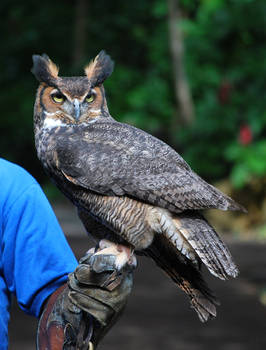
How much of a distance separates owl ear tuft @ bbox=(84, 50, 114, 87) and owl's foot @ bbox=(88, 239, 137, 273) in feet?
1.83

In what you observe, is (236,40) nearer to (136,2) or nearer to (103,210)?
(136,2)

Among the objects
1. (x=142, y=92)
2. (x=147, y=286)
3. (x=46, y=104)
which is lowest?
(x=147, y=286)

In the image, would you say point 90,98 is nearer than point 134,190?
No

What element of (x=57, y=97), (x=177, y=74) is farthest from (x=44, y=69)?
(x=177, y=74)

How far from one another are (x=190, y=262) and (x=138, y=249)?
168 mm

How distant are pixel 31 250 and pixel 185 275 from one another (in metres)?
0.55

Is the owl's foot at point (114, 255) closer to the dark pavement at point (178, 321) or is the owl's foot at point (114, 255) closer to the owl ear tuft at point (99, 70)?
the owl ear tuft at point (99, 70)

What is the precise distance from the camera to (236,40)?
1485 centimetres

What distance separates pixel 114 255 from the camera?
7.29ft

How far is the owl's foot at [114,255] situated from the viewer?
2.20 m

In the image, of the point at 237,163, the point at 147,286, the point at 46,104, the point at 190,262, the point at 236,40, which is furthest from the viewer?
the point at 236,40

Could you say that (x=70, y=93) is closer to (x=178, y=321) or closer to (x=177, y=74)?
(x=178, y=321)

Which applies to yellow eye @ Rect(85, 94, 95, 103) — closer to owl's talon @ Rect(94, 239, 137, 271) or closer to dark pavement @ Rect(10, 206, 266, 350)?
Result: owl's talon @ Rect(94, 239, 137, 271)

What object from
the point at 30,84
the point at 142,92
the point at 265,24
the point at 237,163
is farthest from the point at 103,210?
the point at 30,84
